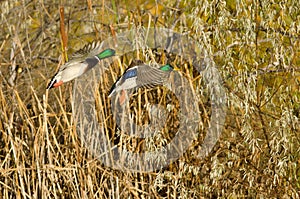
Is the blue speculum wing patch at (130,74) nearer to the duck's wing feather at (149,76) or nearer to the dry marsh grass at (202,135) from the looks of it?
the duck's wing feather at (149,76)

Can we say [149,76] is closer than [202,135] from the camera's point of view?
Yes

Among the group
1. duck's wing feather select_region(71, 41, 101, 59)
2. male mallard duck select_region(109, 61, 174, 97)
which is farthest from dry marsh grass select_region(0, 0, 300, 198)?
male mallard duck select_region(109, 61, 174, 97)

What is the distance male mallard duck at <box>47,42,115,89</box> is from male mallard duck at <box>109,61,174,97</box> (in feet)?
0.29

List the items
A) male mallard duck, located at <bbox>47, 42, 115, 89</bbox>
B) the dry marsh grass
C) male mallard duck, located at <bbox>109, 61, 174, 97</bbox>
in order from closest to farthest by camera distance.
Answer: male mallard duck, located at <bbox>47, 42, 115, 89</bbox> < male mallard duck, located at <bbox>109, 61, 174, 97</bbox> < the dry marsh grass

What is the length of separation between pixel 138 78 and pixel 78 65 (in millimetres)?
188

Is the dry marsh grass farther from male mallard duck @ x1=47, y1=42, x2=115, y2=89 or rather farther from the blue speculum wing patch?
the blue speculum wing patch

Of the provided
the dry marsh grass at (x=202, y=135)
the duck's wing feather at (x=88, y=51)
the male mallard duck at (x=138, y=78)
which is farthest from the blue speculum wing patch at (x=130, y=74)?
the dry marsh grass at (x=202, y=135)

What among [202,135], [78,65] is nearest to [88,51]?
[78,65]

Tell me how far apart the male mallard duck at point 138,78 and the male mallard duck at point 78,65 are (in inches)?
3.5

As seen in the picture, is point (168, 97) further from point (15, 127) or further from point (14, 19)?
point (14, 19)

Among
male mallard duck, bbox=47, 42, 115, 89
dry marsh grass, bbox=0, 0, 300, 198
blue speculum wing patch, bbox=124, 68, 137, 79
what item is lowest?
dry marsh grass, bbox=0, 0, 300, 198

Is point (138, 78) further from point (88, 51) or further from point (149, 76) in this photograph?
point (88, 51)

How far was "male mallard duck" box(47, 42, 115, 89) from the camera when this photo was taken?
5.58 ft

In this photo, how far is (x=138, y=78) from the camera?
6.01 ft
